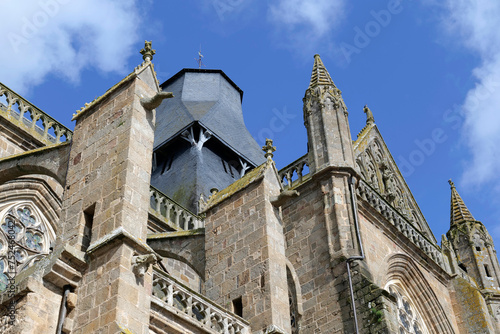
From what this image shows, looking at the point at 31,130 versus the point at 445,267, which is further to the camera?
the point at 445,267

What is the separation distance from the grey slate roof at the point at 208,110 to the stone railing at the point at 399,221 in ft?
25.4

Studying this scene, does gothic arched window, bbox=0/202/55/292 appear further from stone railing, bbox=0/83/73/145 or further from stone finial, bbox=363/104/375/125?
stone finial, bbox=363/104/375/125

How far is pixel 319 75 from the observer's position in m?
15.8

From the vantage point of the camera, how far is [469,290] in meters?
15.7

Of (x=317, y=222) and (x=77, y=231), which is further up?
(x=317, y=222)

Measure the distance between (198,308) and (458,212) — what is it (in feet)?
36.3

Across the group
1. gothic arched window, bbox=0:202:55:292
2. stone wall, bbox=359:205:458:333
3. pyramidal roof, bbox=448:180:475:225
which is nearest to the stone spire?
stone wall, bbox=359:205:458:333

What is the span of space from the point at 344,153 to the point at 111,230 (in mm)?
6460

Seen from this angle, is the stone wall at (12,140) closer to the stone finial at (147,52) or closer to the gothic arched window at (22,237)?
the gothic arched window at (22,237)

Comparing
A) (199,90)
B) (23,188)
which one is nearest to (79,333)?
(23,188)

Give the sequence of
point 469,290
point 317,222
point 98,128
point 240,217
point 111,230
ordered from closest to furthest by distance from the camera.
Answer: point 111,230
point 98,128
point 240,217
point 317,222
point 469,290

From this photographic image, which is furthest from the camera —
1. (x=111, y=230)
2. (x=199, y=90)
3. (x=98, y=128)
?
(x=199, y=90)

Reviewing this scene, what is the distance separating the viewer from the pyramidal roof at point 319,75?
15.5 metres

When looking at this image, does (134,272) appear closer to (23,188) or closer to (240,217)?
(240,217)
